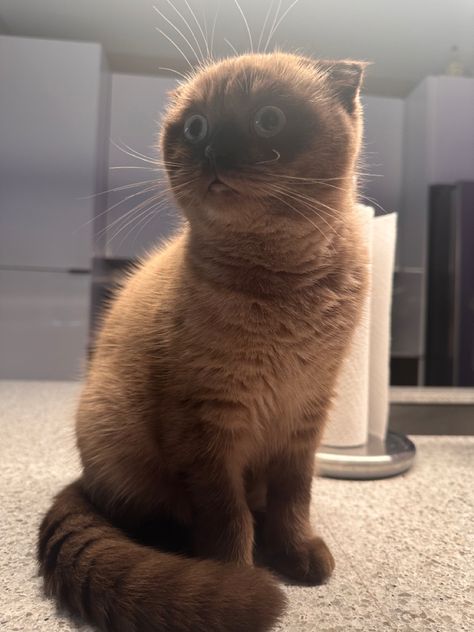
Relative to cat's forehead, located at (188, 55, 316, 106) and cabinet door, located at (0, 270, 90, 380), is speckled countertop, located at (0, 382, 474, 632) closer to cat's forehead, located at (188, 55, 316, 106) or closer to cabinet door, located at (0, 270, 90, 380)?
cabinet door, located at (0, 270, 90, 380)

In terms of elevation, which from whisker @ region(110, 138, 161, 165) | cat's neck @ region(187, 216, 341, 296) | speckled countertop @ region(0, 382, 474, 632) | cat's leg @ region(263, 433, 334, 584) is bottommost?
speckled countertop @ region(0, 382, 474, 632)

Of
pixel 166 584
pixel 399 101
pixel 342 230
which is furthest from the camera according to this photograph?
pixel 399 101

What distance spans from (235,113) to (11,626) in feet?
1.52

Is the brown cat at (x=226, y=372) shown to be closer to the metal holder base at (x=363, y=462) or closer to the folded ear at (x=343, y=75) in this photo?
the folded ear at (x=343, y=75)

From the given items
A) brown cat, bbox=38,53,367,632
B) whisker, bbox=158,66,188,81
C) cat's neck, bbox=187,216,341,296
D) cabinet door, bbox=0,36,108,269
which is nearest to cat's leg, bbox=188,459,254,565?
brown cat, bbox=38,53,367,632

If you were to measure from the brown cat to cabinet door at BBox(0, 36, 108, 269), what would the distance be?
38 centimetres

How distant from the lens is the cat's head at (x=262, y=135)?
0.44 meters

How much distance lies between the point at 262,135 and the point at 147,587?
38cm

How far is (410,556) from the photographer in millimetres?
588

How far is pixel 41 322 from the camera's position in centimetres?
137

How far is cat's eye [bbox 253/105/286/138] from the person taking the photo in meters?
0.45

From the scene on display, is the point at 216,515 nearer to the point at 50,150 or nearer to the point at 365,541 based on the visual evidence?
the point at 365,541

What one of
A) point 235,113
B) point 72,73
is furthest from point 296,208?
point 72,73

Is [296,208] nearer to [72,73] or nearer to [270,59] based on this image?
[270,59]
